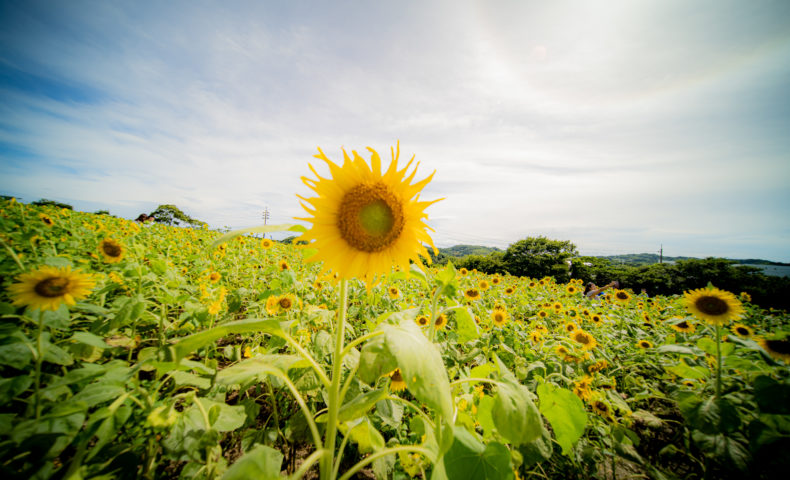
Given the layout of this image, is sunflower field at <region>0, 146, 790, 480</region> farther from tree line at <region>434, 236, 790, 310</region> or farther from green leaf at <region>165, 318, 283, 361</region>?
tree line at <region>434, 236, 790, 310</region>

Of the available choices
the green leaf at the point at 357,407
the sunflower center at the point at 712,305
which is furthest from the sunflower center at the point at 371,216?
the sunflower center at the point at 712,305

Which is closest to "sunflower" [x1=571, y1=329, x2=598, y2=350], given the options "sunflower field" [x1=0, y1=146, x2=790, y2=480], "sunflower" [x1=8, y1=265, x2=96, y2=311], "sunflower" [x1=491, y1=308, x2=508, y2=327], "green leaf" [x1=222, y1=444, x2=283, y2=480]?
"sunflower field" [x1=0, y1=146, x2=790, y2=480]

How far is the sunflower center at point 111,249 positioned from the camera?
2.10 metres

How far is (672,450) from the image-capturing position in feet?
5.46

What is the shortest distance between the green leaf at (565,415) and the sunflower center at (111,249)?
3303 millimetres

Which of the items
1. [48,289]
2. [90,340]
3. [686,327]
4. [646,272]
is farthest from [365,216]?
[646,272]

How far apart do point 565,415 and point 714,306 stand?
85.2 inches

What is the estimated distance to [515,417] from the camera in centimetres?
104

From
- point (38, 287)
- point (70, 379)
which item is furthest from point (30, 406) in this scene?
point (38, 287)

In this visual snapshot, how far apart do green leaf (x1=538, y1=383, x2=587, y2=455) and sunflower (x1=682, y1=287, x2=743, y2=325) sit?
5.95 ft

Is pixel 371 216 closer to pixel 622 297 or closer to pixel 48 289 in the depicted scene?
pixel 48 289

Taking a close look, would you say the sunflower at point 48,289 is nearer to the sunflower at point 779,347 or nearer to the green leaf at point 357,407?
the green leaf at point 357,407

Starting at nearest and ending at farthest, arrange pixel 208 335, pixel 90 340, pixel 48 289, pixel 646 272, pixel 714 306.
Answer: pixel 208 335, pixel 90 340, pixel 48 289, pixel 714 306, pixel 646 272

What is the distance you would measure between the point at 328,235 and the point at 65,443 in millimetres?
1268
